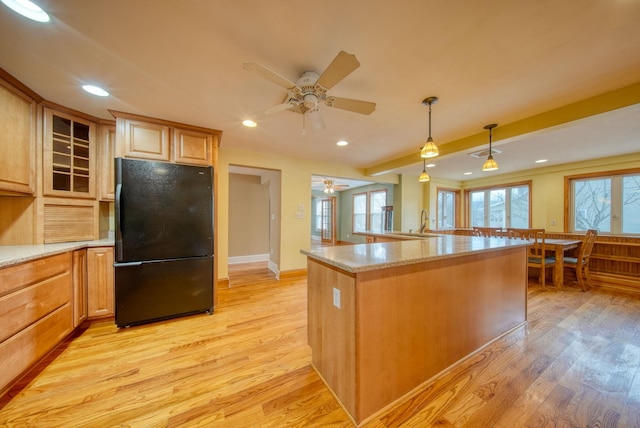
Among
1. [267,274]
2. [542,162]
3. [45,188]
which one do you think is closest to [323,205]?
[267,274]

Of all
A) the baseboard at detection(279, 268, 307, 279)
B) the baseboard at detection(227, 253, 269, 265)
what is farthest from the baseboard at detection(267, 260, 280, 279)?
the baseboard at detection(227, 253, 269, 265)

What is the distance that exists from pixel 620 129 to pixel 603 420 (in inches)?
137

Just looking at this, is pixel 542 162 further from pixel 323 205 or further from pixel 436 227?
pixel 323 205

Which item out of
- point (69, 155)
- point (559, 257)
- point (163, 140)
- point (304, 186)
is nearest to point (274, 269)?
point (304, 186)

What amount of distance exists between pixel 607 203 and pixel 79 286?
26.6ft

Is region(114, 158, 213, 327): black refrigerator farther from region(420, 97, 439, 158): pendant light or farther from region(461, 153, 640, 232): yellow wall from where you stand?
region(461, 153, 640, 232): yellow wall

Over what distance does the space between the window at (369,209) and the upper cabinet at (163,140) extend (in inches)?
209

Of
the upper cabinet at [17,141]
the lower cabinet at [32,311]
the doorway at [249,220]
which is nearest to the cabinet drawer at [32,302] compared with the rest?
the lower cabinet at [32,311]

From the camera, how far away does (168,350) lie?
2.05 meters

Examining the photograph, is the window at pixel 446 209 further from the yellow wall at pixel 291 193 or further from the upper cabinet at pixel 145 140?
the upper cabinet at pixel 145 140

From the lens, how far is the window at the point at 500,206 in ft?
18.3

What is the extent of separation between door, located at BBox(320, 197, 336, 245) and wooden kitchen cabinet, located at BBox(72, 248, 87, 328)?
717 centimetres

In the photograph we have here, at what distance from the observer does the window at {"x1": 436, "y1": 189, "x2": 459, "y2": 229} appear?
6.63 meters

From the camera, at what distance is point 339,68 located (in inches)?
57.2
